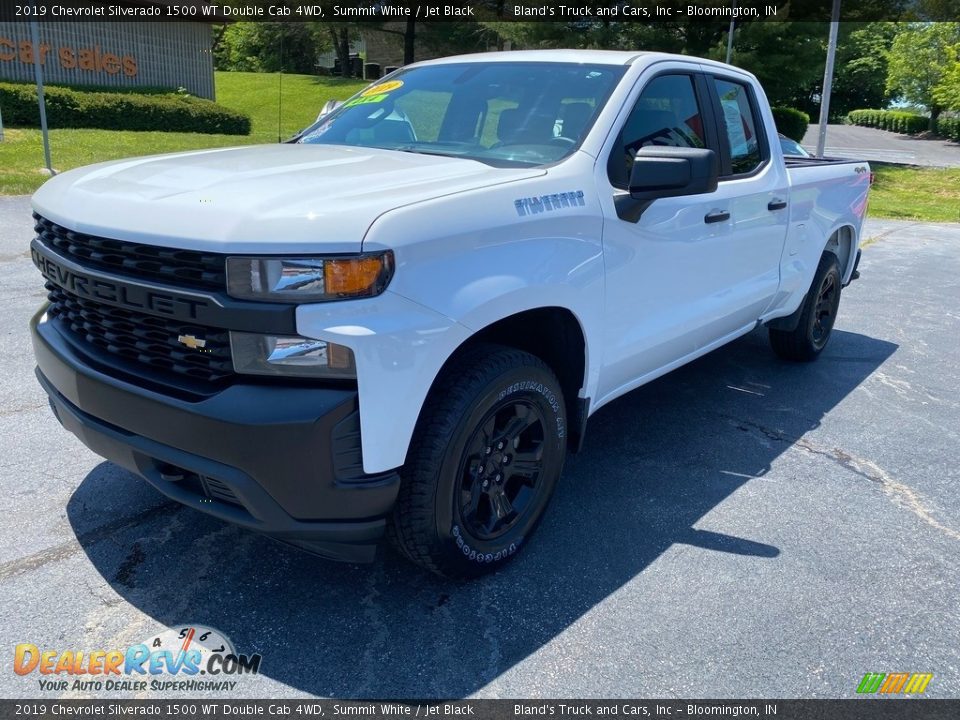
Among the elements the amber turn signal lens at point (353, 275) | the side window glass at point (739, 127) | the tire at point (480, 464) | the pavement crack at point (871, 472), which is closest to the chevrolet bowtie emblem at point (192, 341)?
the amber turn signal lens at point (353, 275)

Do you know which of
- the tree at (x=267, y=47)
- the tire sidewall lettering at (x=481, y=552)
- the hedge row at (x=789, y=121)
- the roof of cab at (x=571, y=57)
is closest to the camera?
the tire sidewall lettering at (x=481, y=552)

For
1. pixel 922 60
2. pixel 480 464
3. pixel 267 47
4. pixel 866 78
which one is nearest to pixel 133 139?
pixel 480 464

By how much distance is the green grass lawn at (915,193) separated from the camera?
17156 mm

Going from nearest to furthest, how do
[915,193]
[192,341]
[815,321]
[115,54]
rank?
[192,341] < [815,321] < [915,193] < [115,54]

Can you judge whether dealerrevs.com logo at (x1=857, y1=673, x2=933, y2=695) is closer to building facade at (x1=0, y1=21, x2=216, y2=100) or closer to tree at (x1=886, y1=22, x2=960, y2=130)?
building facade at (x1=0, y1=21, x2=216, y2=100)

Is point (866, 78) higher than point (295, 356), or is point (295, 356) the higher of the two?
point (866, 78)

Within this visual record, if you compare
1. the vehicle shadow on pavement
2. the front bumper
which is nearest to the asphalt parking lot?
the vehicle shadow on pavement

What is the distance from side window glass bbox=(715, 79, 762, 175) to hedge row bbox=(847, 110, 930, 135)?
56372mm

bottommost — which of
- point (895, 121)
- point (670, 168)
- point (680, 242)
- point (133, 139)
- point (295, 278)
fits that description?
point (133, 139)

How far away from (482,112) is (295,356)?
6.31ft

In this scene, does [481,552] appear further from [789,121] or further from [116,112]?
[789,121]

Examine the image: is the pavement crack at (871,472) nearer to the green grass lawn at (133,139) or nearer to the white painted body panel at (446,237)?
the white painted body panel at (446,237)

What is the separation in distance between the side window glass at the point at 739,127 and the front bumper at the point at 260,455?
9.71ft

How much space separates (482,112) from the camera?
12.8 ft
